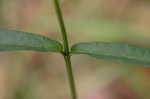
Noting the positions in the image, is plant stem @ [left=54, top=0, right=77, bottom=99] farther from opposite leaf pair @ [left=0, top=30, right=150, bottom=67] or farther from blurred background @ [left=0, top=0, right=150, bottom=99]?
blurred background @ [left=0, top=0, right=150, bottom=99]

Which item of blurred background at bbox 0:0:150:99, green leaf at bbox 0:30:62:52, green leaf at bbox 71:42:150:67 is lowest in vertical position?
blurred background at bbox 0:0:150:99

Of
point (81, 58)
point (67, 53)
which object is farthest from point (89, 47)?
point (81, 58)

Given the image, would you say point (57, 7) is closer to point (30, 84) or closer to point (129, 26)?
point (30, 84)

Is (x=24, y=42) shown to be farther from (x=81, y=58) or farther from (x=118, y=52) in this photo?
(x=81, y=58)

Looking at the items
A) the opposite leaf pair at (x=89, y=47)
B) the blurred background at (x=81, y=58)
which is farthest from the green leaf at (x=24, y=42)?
the blurred background at (x=81, y=58)

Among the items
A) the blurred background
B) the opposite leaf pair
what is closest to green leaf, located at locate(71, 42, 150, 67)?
the opposite leaf pair

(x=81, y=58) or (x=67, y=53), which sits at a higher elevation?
(x=67, y=53)

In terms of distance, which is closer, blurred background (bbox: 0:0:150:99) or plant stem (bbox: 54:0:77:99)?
plant stem (bbox: 54:0:77:99)

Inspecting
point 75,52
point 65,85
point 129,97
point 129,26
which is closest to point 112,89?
point 129,97
